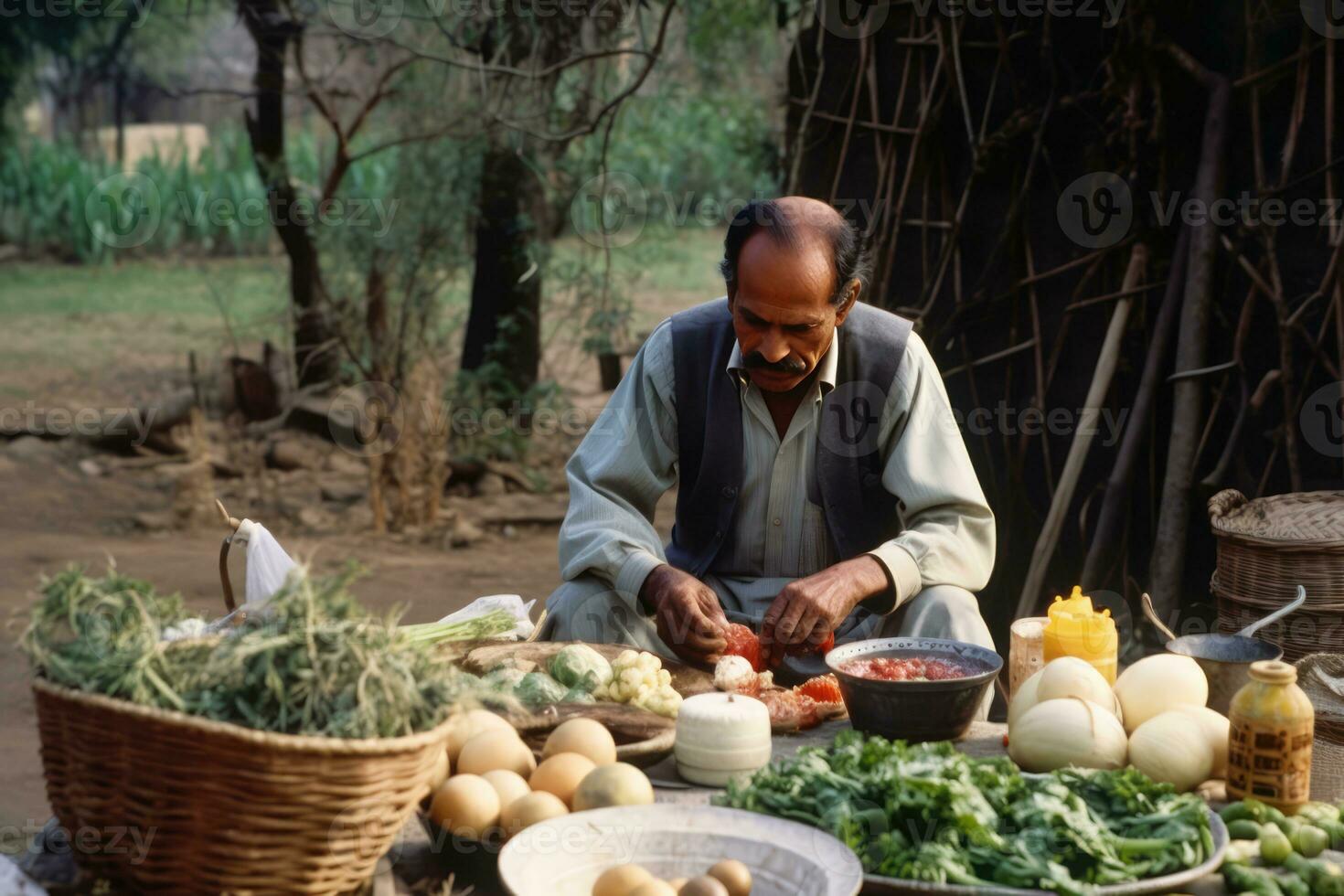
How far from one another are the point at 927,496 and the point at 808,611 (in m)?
0.56

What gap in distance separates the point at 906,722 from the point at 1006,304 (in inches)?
105

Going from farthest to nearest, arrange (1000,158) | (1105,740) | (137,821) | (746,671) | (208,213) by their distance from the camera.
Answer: (208,213) → (1000,158) → (746,671) → (1105,740) → (137,821)

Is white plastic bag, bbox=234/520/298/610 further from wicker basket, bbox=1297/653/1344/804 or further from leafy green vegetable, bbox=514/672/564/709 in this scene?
wicker basket, bbox=1297/653/1344/804

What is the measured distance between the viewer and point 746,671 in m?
2.91

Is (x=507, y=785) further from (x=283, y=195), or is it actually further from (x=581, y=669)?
(x=283, y=195)

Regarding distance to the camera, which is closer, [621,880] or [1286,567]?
[621,880]

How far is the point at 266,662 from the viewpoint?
1.96 metres

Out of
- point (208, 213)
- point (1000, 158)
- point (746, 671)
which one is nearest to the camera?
point (746, 671)

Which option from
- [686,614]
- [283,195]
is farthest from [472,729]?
[283,195]

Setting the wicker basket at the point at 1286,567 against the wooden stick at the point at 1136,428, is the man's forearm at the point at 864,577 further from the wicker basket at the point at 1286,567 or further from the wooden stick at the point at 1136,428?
the wooden stick at the point at 1136,428

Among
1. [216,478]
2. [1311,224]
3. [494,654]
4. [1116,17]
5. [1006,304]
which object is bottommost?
[216,478]

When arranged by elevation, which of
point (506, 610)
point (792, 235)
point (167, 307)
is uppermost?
point (792, 235)

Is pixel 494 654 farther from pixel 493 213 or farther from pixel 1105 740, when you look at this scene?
pixel 493 213

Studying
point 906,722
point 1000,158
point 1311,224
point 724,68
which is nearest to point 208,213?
point 724,68
